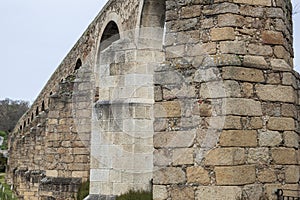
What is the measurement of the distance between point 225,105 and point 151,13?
625 cm

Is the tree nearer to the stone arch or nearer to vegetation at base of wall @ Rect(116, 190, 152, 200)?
the stone arch

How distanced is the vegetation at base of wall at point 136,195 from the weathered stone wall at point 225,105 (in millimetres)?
2761

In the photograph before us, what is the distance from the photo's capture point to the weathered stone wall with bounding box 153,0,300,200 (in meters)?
4.85

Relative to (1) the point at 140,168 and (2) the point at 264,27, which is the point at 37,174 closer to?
(1) the point at 140,168

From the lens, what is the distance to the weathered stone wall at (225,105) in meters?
4.85

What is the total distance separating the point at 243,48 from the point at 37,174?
13.6 m

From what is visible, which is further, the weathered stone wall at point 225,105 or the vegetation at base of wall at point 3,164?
the vegetation at base of wall at point 3,164

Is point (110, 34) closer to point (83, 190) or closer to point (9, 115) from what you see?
point (83, 190)

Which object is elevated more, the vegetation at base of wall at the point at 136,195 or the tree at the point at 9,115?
the tree at the point at 9,115

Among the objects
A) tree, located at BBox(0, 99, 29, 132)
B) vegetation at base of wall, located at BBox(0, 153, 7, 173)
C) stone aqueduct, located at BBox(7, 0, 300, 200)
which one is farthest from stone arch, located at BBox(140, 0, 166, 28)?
tree, located at BBox(0, 99, 29, 132)

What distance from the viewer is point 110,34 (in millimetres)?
14516

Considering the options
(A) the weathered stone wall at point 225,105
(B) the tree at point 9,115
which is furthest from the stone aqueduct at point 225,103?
(B) the tree at point 9,115

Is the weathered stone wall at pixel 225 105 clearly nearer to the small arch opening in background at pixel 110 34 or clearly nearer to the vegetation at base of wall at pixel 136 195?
the vegetation at base of wall at pixel 136 195

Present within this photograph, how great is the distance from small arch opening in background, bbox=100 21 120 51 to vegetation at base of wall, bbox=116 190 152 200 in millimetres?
6797
